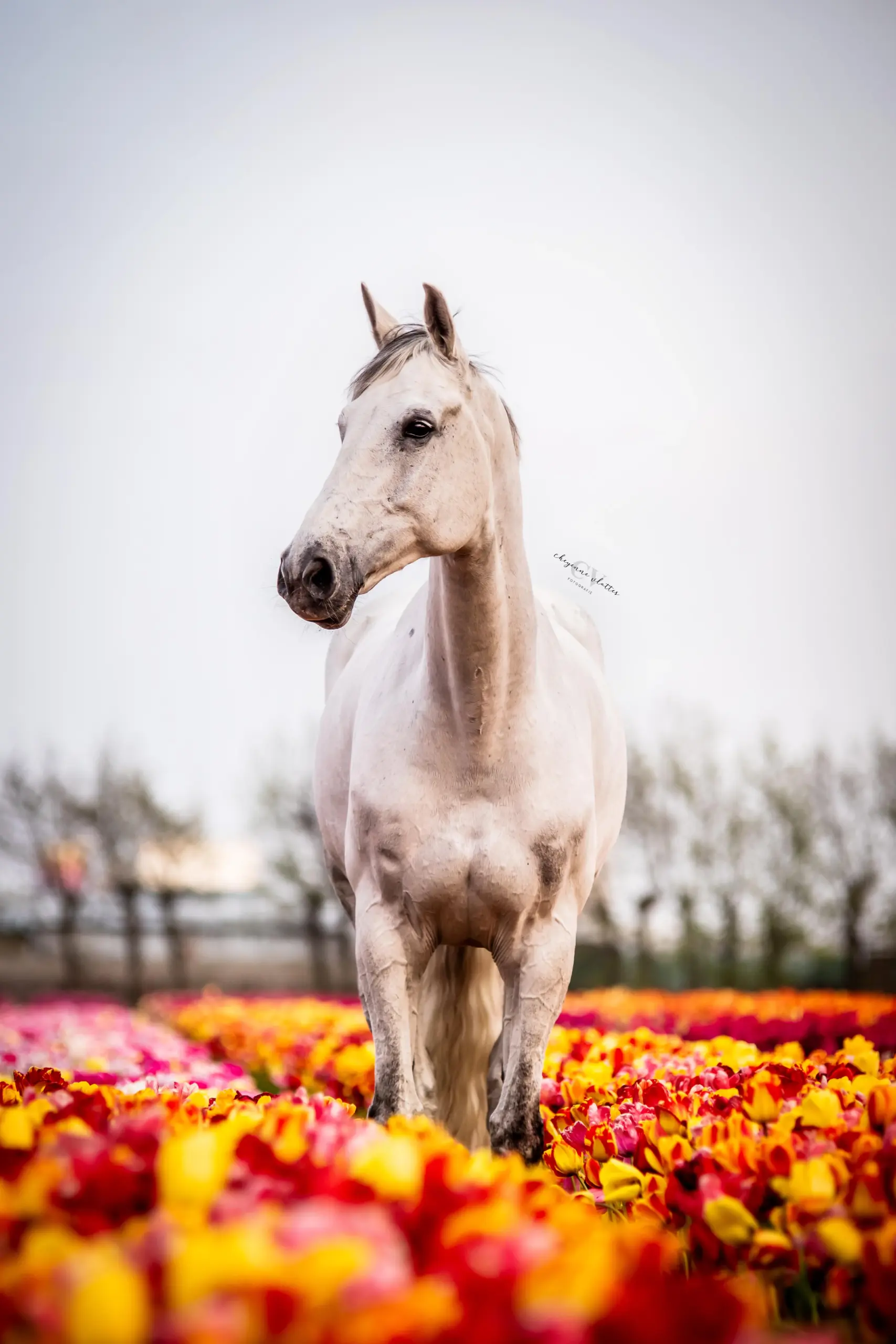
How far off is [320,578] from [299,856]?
71.5 ft

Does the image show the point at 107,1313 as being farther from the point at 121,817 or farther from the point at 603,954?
the point at 121,817

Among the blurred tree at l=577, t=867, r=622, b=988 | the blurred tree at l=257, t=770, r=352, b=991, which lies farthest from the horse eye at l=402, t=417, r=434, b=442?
the blurred tree at l=257, t=770, r=352, b=991

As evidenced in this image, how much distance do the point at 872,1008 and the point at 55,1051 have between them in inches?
271

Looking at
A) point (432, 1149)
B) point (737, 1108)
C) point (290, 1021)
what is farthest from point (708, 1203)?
point (290, 1021)

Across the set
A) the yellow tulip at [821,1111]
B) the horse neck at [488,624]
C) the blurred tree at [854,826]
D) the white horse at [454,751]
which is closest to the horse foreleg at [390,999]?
the white horse at [454,751]

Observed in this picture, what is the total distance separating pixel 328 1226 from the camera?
1.29 metres

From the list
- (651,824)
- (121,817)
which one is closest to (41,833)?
(121,817)

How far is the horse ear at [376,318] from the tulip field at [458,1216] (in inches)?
89.9

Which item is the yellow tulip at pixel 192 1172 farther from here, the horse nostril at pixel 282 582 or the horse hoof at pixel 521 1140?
the horse hoof at pixel 521 1140

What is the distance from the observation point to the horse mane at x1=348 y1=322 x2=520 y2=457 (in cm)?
307

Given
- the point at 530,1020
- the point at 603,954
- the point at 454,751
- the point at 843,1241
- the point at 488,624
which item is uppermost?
the point at 488,624

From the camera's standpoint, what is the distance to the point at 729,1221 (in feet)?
6.76
